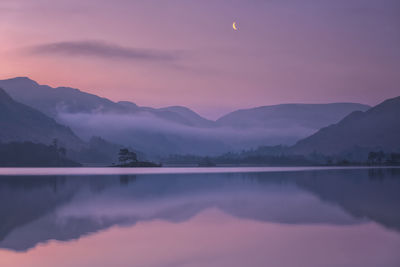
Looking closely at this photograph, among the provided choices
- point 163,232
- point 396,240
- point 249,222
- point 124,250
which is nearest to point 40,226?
point 163,232

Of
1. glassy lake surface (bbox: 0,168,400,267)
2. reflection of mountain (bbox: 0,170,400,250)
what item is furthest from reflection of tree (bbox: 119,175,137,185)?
glassy lake surface (bbox: 0,168,400,267)

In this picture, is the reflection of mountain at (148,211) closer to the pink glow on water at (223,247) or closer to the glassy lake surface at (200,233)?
the glassy lake surface at (200,233)

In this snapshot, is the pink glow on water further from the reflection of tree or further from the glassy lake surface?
the reflection of tree

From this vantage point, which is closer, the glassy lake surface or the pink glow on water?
the pink glow on water

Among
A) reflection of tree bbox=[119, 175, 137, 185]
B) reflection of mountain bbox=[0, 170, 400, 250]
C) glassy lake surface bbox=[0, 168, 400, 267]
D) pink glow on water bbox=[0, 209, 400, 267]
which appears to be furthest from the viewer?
reflection of tree bbox=[119, 175, 137, 185]

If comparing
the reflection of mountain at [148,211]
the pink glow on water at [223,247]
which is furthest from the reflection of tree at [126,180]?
the pink glow on water at [223,247]

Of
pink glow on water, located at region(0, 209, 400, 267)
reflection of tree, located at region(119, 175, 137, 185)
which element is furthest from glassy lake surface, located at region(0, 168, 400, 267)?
reflection of tree, located at region(119, 175, 137, 185)

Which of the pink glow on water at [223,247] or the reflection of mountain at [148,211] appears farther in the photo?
the reflection of mountain at [148,211]

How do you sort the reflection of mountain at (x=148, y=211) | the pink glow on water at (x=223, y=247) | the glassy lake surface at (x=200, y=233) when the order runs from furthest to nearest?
the reflection of mountain at (x=148, y=211), the glassy lake surface at (x=200, y=233), the pink glow on water at (x=223, y=247)

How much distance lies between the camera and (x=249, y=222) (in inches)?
1258

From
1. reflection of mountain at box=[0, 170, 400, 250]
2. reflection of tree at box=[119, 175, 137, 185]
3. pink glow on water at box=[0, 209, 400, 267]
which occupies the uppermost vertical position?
reflection of tree at box=[119, 175, 137, 185]

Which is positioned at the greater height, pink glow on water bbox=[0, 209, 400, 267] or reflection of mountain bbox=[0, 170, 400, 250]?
reflection of mountain bbox=[0, 170, 400, 250]

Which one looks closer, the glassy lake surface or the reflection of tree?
the glassy lake surface

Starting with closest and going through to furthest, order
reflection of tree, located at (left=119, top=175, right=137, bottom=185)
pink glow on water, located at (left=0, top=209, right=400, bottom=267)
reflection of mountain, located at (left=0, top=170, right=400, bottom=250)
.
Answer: pink glow on water, located at (left=0, top=209, right=400, bottom=267) → reflection of mountain, located at (left=0, top=170, right=400, bottom=250) → reflection of tree, located at (left=119, top=175, right=137, bottom=185)
